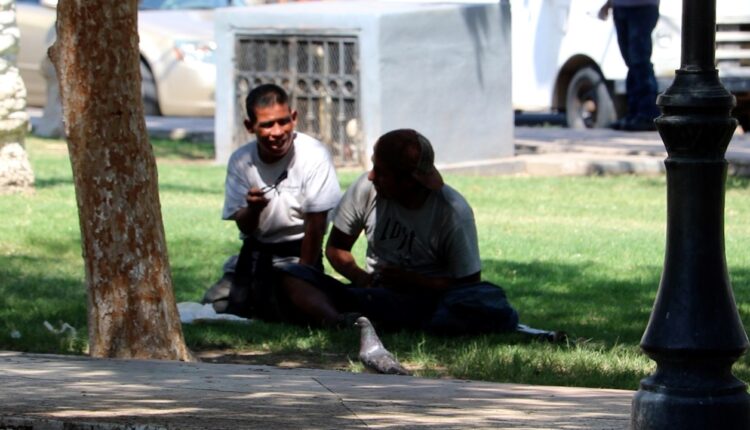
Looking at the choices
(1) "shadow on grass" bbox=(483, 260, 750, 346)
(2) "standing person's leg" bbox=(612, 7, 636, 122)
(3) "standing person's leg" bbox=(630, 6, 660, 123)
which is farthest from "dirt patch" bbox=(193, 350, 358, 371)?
(2) "standing person's leg" bbox=(612, 7, 636, 122)

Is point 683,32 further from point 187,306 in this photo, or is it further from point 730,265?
point 730,265

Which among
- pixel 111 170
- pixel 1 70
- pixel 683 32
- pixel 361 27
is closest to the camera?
pixel 683 32

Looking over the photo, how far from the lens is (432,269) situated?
775 centimetres

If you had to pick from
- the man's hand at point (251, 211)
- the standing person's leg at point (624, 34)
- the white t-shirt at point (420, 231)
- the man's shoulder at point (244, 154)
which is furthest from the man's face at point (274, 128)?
the standing person's leg at point (624, 34)

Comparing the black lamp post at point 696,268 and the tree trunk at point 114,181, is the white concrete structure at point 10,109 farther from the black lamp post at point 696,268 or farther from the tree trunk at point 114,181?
the black lamp post at point 696,268

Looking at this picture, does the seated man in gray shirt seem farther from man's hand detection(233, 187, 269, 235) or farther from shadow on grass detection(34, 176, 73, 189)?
shadow on grass detection(34, 176, 73, 189)

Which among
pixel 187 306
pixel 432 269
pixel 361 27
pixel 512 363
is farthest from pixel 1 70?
pixel 512 363

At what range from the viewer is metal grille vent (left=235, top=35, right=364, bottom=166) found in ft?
47.9

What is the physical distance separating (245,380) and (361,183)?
6.52 feet

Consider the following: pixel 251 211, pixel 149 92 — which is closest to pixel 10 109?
pixel 251 211

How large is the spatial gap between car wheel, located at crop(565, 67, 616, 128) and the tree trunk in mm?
11456

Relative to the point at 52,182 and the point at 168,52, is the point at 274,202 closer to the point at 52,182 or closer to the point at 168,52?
the point at 52,182

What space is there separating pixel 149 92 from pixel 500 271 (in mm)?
10970

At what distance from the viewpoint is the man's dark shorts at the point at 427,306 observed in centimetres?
745
